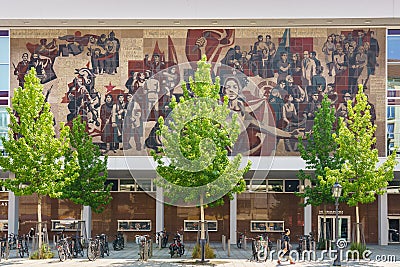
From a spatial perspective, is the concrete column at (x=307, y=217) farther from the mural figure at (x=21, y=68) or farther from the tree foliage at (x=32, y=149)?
the mural figure at (x=21, y=68)

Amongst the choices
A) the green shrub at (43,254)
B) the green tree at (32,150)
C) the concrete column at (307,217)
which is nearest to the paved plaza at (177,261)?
the green shrub at (43,254)

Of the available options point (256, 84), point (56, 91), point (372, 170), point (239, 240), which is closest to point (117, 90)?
point (56, 91)

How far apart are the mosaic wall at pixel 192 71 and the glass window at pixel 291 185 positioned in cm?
342

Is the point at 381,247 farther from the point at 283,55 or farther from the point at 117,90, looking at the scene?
the point at 117,90

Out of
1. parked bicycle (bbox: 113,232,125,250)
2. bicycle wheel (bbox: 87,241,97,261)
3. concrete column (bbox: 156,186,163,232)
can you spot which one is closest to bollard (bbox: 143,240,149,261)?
bicycle wheel (bbox: 87,241,97,261)

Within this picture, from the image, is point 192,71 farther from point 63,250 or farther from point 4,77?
point 63,250

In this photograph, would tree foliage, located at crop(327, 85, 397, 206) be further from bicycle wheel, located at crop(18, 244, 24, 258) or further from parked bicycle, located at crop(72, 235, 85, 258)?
bicycle wheel, located at crop(18, 244, 24, 258)

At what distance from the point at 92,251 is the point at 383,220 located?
20.6 metres

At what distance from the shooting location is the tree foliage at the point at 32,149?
105ft

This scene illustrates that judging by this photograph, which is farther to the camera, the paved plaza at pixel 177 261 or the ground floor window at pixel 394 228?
the ground floor window at pixel 394 228

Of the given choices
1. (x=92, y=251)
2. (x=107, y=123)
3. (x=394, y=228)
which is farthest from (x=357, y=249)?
(x=107, y=123)

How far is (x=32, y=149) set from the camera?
3216cm

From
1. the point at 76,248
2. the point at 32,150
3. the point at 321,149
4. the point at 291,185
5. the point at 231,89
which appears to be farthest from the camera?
the point at 291,185

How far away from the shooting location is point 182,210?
47500 millimetres
